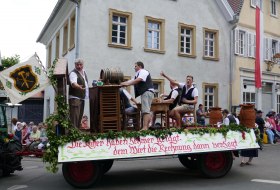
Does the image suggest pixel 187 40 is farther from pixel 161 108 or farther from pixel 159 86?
pixel 161 108

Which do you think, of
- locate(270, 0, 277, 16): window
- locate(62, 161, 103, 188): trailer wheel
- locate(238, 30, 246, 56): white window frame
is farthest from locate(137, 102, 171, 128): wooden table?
locate(270, 0, 277, 16): window

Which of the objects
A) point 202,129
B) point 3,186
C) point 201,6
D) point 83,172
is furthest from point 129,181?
point 201,6

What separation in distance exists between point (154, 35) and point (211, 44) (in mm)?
4082

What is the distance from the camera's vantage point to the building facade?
1709 cm

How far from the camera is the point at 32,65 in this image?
7391mm

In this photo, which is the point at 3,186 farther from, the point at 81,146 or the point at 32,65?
the point at 32,65

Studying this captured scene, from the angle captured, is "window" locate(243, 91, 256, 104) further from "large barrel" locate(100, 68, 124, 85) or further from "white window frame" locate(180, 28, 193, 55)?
"large barrel" locate(100, 68, 124, 85)

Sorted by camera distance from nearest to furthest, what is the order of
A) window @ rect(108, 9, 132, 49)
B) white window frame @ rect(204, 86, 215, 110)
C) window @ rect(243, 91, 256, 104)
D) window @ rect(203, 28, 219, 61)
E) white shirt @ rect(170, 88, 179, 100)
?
white shirt @ rect(170, 88, 179, 100) → window @ rect(108, 9, 132, 49) → white window frame @ rect(204, 86, 215, 110) → window @ rect(203, 28, 219, 61) → window @ rect(243, 91, 256, 104)

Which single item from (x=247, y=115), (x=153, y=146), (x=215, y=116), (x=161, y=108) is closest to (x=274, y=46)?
(x=215, y=116)

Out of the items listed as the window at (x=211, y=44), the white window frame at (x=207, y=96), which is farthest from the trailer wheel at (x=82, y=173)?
the window at (x=211, y=44)

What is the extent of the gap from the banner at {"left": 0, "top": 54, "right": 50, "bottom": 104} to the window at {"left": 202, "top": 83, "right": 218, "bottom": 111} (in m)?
14.6

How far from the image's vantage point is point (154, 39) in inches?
755

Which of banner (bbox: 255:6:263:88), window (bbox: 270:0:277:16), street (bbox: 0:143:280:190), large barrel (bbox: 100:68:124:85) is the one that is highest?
window (bbox: 270:0:277:16)

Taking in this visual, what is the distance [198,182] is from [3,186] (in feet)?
13.4
